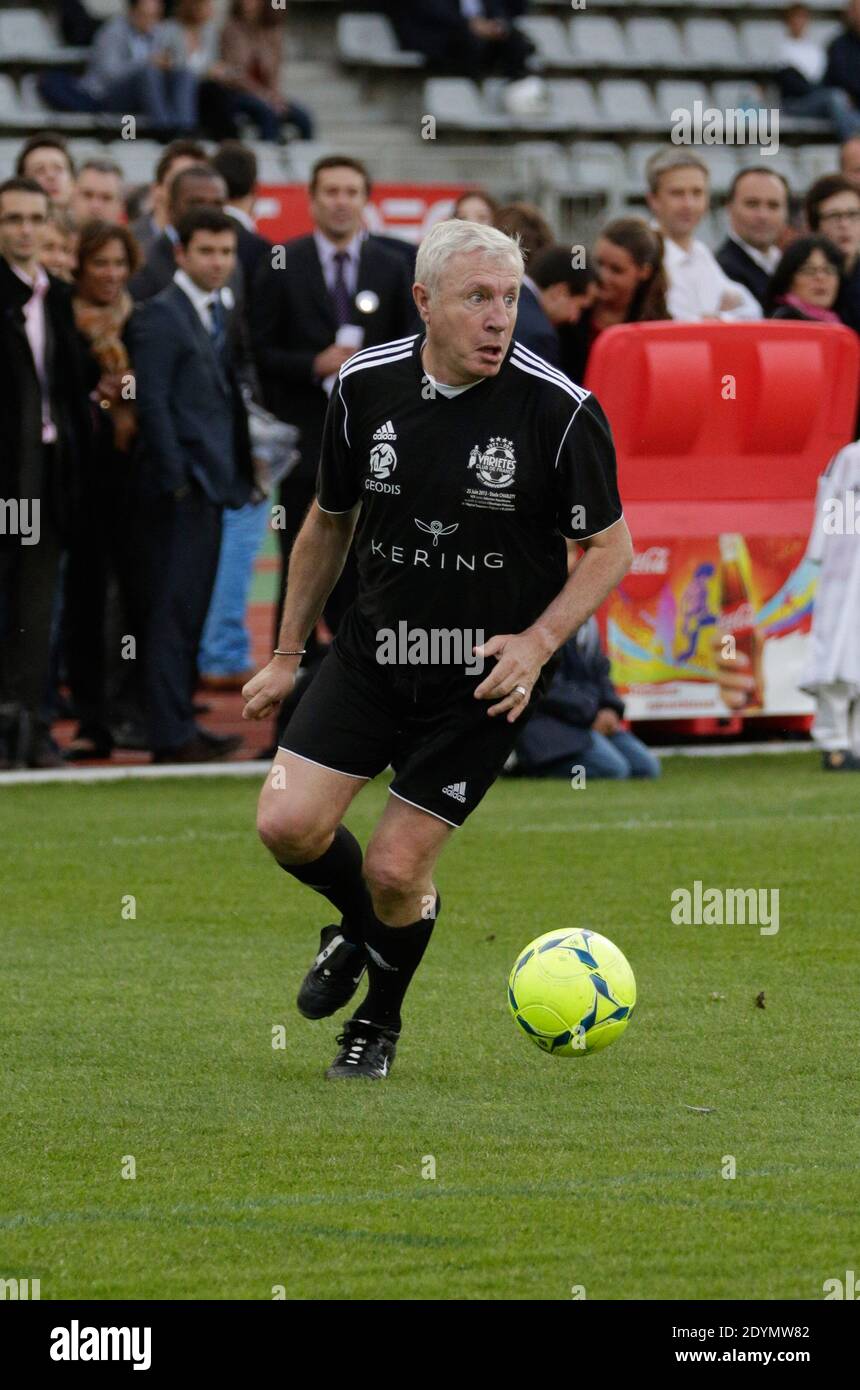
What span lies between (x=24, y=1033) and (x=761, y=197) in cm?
809

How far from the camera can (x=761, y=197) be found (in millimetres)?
13453

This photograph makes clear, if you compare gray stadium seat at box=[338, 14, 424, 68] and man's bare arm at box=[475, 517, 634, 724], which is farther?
gray stadium seat at box=[338, 14, 424, 68]

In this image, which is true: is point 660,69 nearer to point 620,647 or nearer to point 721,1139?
point 620,647

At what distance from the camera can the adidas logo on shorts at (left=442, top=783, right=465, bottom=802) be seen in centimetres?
621

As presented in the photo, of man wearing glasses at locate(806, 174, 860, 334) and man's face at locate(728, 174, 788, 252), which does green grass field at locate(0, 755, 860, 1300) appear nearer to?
man's face at locate(728, 174, 788, 252)

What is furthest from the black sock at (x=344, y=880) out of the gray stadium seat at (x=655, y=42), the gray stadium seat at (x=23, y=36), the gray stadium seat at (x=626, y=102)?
the gray stadium seat at (x=655, y=42)

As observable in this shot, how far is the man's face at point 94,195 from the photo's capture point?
13602 millimetres

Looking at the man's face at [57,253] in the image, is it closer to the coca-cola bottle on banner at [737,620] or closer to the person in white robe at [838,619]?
the coca-cola bottle on banner at [737,620]

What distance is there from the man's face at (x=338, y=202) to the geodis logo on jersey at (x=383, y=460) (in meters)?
6.31

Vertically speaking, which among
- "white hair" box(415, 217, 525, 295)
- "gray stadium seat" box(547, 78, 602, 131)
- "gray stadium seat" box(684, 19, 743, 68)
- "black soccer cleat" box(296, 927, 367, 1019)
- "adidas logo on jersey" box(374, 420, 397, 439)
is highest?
"gray stadium seat" box(684, 19, 743, 68)

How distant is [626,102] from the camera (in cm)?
2523

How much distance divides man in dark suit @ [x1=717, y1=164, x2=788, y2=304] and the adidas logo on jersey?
25.1 ft

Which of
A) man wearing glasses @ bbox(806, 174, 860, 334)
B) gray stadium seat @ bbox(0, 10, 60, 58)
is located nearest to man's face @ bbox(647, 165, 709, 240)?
man wearing glasses @ bbox(806, 174, 860, 334)

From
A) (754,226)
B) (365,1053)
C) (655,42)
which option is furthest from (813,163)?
(365,1053)
